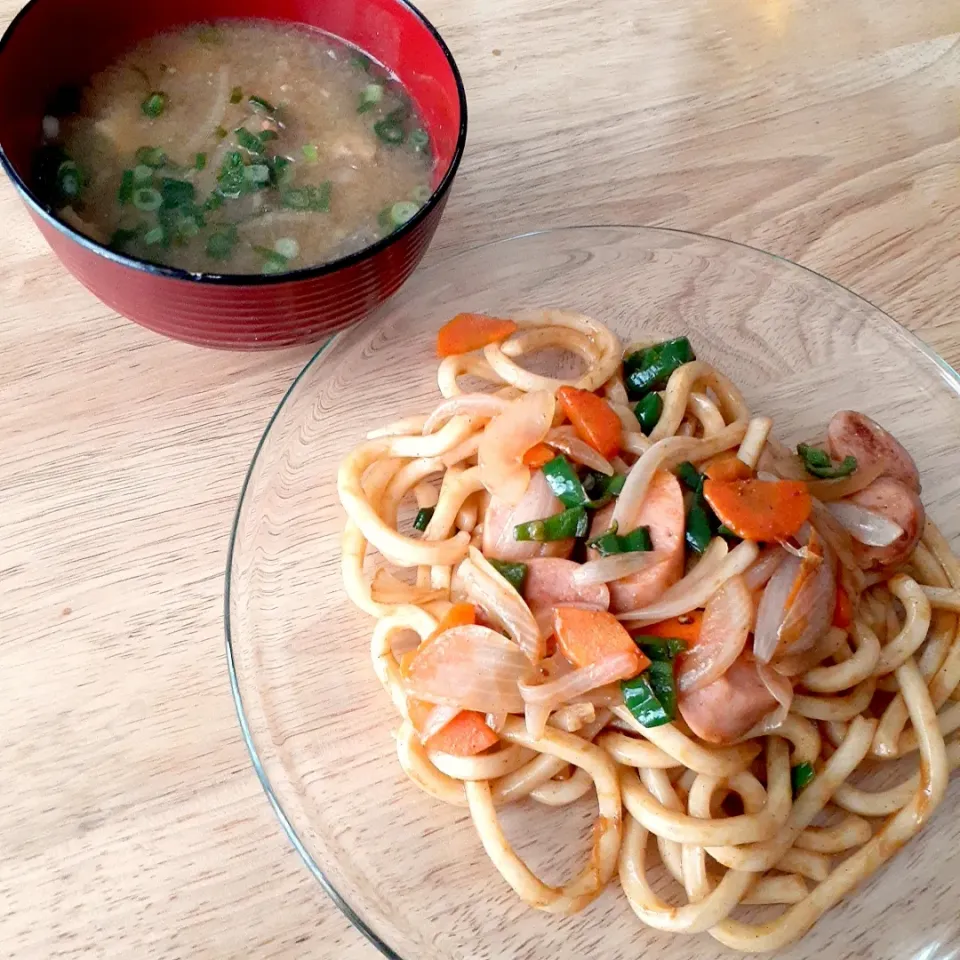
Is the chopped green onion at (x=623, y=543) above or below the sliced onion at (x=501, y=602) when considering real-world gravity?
above

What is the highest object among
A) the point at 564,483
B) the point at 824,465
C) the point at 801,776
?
the point at 564,483

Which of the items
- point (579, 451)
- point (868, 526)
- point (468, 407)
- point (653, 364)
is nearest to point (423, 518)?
point (468, 407)

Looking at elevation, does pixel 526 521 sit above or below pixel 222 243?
below

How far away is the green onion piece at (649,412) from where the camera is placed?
5.96 ft

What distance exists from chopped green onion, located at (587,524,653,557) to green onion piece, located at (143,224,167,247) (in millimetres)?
913

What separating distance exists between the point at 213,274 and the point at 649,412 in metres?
0.82

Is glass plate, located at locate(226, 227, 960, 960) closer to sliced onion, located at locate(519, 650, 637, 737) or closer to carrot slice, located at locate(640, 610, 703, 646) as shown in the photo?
sliced onion, located at locate(519, 650, 637, 737)

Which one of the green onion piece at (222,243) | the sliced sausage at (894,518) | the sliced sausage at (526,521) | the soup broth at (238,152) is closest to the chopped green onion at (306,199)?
the soup broth at (238,152)

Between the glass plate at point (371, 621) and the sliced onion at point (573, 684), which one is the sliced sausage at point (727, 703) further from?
the glass plate at point (371, 621)

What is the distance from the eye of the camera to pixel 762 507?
1.55m

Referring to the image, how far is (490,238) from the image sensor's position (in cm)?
213

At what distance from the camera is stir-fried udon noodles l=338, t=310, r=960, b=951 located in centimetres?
147

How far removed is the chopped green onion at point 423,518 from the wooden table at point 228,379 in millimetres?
343

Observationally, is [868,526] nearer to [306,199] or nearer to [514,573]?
[514,573]
